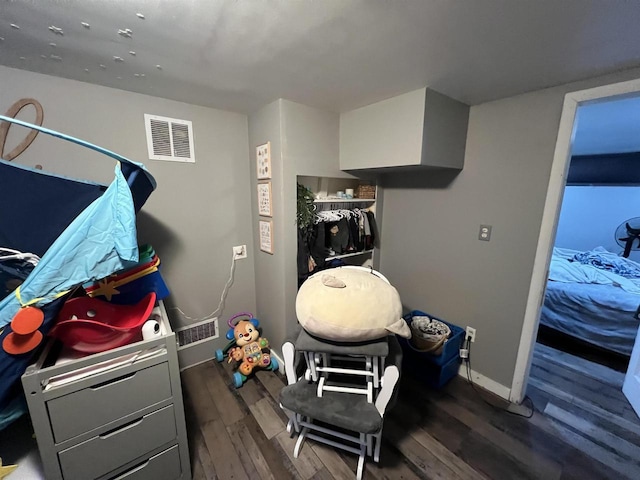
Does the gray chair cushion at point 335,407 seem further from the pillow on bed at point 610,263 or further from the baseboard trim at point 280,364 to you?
the pillow on bed at point 610,263


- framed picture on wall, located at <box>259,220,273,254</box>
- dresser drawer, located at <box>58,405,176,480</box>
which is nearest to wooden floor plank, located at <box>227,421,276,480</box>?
dresser drawer, located at <box>58,405,176,480</box>

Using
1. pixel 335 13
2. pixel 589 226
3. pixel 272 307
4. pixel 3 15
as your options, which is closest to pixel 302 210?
pixel 272 307

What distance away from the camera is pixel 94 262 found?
3.02ft

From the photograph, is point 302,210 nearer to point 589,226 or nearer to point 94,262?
point 94,262

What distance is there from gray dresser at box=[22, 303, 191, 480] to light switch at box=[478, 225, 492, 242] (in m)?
2.09

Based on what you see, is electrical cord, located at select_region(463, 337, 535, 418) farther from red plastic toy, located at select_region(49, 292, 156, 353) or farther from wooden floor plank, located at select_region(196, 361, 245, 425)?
red plastic toy, located at select_region(49, 292, 156, 353)

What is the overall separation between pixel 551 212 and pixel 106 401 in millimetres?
2522

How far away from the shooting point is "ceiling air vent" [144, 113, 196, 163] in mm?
1750

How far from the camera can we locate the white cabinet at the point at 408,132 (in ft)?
5.27

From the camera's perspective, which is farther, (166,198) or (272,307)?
(272,307)

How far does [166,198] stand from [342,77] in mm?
1478

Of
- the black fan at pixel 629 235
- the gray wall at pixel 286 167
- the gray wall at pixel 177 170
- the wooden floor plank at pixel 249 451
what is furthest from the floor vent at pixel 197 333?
the black fan at pixel 629 235

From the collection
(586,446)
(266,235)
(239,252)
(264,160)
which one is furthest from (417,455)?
(264,160)

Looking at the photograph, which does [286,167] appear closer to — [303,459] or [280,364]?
[280,364]
